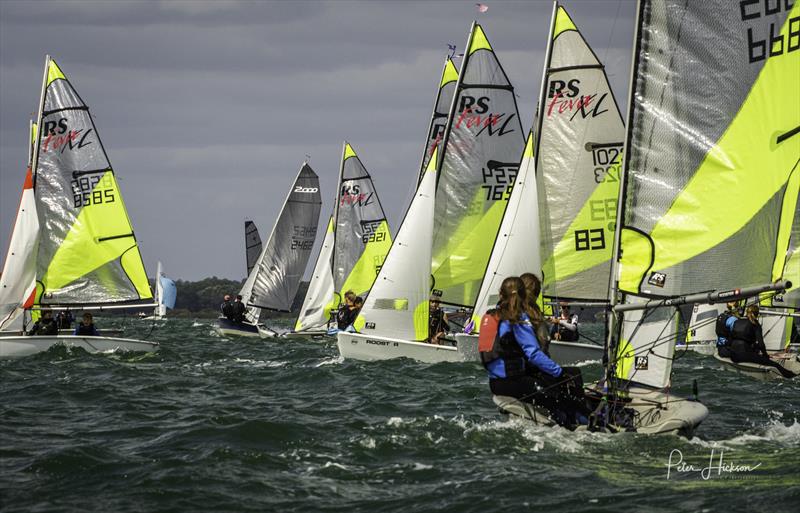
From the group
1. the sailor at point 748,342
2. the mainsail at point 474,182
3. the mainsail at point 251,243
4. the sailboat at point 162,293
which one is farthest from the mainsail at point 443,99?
the sailboat at point 162,293

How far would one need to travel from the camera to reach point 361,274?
36062mm

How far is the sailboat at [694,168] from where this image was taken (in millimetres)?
10836

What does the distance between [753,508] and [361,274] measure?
93.0 feet

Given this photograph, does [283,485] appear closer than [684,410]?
Yes

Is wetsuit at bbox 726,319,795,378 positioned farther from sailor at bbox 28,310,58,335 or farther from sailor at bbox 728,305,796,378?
sailor at bbox 28,310,58,335

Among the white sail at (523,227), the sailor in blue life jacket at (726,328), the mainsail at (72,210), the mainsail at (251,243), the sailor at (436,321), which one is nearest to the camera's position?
the white sail at (523,227)

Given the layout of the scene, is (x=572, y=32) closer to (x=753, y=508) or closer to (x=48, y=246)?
(x=48, y=246)

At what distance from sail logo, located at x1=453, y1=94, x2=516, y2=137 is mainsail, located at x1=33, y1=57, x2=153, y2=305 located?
8.34 m

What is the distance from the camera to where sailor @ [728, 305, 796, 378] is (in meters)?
18.6

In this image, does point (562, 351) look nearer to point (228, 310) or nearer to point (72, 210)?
point (72, 210)

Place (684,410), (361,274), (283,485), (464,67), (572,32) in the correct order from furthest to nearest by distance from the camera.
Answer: (361,274), (464,67), (572,32), (684,410), (283,485)

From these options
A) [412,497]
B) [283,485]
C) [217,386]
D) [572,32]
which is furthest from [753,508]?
[572,32]

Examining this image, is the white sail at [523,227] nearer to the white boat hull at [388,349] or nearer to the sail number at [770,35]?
the white boat hull at [388,349]

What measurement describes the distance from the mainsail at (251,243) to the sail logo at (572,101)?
33.2 metres
